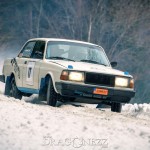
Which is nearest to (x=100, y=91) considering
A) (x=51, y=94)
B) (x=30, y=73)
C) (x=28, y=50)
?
(x=51, y=94)

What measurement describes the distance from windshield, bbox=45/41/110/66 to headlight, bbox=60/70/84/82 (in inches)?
38.2

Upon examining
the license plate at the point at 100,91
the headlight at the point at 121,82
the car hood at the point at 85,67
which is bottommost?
the license plate at the point at 100,91

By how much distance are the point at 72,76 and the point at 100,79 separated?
1.78 feet

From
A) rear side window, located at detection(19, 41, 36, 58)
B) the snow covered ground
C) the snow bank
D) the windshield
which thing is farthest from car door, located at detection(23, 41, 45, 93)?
the snow covered ground

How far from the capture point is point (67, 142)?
6.89 metres

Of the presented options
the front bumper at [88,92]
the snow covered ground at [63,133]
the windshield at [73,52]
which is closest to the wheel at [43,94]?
the windshield at [73,52]

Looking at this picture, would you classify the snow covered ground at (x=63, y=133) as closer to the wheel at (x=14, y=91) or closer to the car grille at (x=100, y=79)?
the car grille at (x=100, y=79)

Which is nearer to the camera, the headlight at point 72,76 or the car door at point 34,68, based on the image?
the headlight at point 72,76

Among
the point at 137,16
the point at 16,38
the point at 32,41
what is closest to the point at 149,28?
the point at 137,16

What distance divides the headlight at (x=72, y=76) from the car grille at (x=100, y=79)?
114mm

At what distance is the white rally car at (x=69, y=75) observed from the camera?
36.3 ft

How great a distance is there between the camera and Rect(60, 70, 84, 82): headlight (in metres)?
11.0

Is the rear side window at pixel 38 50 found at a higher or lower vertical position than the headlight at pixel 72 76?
higher

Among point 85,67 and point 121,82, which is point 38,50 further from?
point 121,82
